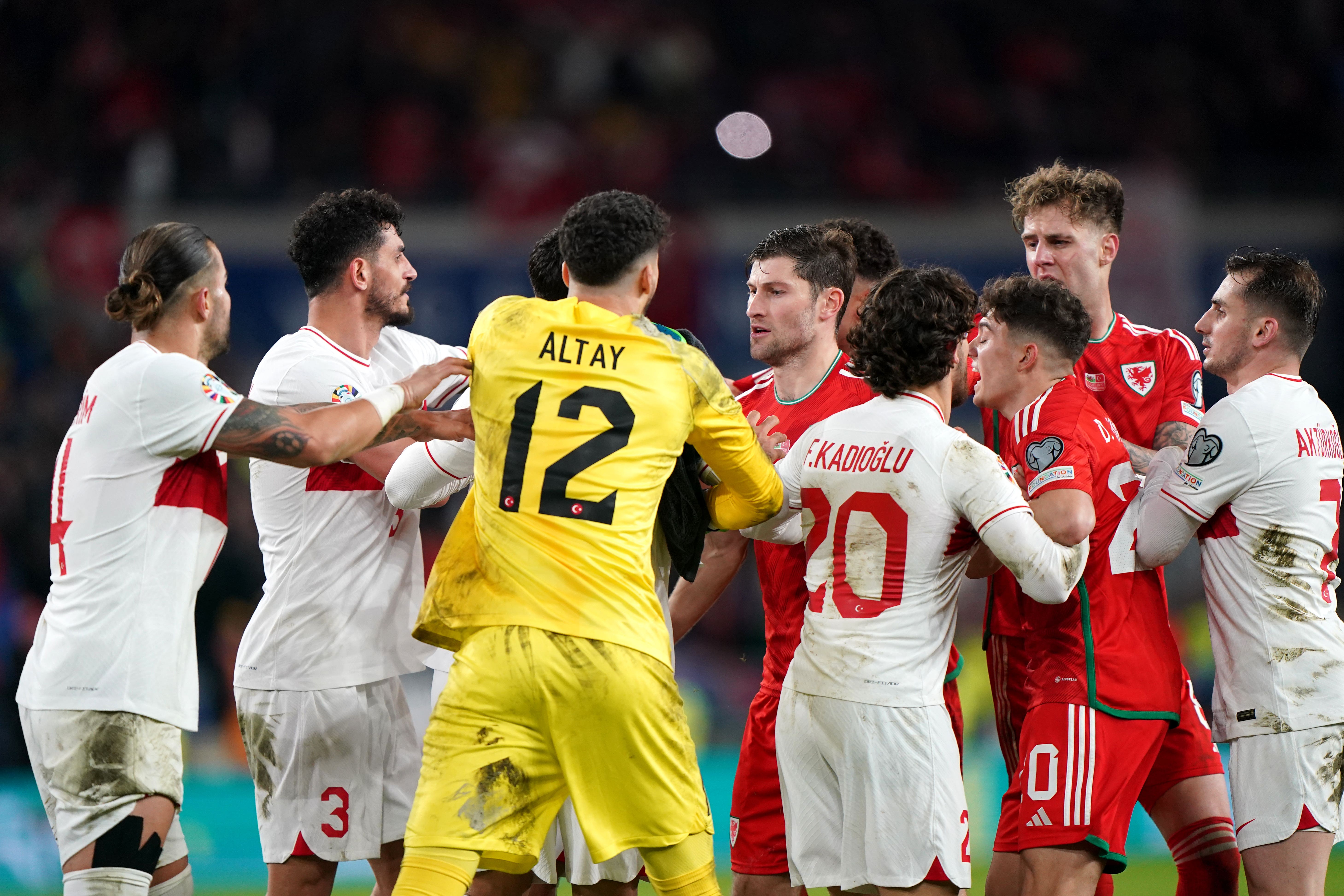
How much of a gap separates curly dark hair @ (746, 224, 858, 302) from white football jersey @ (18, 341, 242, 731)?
2.11 metres

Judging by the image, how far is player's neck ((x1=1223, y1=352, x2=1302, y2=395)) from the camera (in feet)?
15.8

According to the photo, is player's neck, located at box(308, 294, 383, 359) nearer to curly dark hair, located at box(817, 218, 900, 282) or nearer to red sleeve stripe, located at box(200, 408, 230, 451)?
red sleeve stripe, located at box(200, 408, 230, 451)

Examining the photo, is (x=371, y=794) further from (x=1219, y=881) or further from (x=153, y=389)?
(x=1219, y=881)

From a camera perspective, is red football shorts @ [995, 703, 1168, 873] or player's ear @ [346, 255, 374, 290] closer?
red football shorts @ [995, 703, 1168, 873]

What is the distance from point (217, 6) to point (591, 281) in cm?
1366

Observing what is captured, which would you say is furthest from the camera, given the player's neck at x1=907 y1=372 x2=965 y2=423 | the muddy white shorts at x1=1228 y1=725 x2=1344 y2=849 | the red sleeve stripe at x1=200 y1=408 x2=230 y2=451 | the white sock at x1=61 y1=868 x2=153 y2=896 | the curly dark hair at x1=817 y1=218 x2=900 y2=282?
the curly dark hair at x1=817 y1=218 x2=900 y2=282

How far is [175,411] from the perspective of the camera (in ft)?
13.4

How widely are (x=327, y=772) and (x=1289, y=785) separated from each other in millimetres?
3335

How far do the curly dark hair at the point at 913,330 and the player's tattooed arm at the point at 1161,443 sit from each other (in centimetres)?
102

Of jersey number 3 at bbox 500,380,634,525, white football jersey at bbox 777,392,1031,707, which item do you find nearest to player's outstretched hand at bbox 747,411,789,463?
white football jersey at bbox 777,392,1031,707

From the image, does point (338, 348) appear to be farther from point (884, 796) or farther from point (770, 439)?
point (884, 796)

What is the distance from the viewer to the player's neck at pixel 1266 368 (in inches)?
189

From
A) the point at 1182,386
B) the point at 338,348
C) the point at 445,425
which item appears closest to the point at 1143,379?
the point at 1182,386

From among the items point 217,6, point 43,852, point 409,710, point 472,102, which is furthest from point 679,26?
point 409,710
